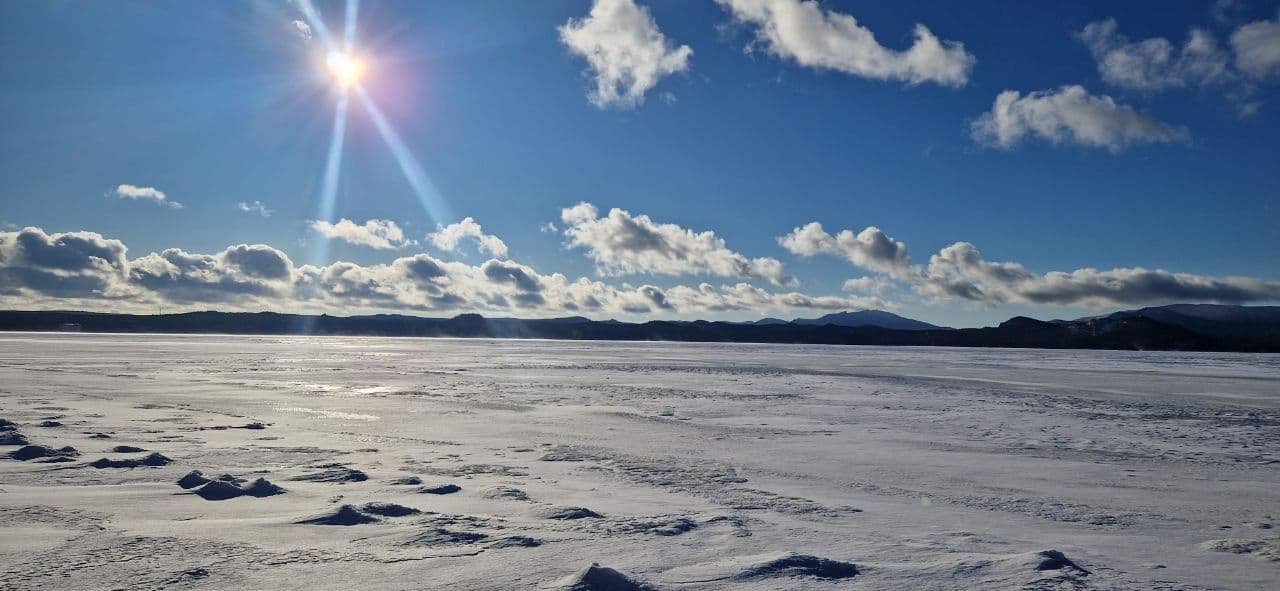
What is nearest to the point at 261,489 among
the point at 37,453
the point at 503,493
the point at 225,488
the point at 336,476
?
the point at 225,488

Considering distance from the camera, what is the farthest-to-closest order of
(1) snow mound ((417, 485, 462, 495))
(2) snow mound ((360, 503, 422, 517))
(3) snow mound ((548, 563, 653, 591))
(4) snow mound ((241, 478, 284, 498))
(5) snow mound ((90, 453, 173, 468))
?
(5) snow mound ((90, 453, 173, 468))
(1) snow mound ((417, 485, 462, 495))
(4) snow mound ((241, 478, 284, 498))
(2) snow mound ((360, 503, 422, 517))
(3) snow mound ((548, 563, 653, 591))

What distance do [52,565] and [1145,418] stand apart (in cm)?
1638

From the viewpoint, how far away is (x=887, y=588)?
4062 millimetres

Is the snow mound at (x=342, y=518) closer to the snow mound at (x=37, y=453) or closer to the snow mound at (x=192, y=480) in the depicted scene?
the snow mound at (x=192, y=480)

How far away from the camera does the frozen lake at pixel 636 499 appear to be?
4293 millimetres

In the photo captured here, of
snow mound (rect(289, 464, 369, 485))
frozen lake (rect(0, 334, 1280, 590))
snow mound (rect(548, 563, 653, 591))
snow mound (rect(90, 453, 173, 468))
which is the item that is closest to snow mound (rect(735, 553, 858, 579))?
frozen lake (rect(0, 334, 1280, 590))

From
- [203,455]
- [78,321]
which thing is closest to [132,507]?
[203,455]

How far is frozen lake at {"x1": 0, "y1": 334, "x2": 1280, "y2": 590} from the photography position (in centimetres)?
429

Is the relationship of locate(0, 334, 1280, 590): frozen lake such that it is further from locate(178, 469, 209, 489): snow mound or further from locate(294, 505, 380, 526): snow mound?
locate(178, 469, 209, 489): snow mound

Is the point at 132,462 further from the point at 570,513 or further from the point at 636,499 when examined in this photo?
the point at 636,499

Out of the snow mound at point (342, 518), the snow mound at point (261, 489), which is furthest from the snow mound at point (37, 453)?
the snow mound at point (342, 518)

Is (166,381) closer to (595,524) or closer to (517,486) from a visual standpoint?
(517,486)

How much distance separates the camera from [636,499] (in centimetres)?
648

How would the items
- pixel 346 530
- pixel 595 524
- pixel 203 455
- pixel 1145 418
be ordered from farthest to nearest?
pixel 1145 418, pixel 203 455, pixel 595 524, pixel 346 530
